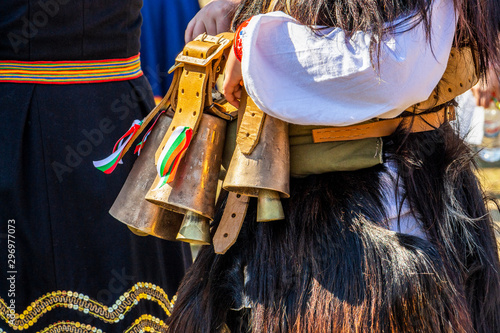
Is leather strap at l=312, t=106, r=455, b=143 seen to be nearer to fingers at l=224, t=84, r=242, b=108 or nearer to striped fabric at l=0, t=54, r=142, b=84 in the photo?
fingers at l=224, t=84, r=242, b=108

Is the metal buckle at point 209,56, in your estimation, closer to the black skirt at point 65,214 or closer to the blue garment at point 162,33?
the black skirt at point 65,214

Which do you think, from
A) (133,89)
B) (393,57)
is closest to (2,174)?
(133,89)

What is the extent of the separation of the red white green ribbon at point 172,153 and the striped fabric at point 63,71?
1.70 feet

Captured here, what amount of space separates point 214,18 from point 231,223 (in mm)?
432

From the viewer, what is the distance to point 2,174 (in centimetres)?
140

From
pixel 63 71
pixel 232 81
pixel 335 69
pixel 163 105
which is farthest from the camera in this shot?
pixel 63 71

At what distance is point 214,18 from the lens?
48.5 inches

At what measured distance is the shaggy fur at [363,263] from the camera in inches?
38.8

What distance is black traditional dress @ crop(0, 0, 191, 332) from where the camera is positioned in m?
1.41

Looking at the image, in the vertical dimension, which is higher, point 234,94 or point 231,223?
point 234,94

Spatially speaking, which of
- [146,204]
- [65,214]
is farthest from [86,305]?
[146,204]

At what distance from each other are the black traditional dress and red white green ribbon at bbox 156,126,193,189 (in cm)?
49

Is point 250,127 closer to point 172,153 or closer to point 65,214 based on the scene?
point 172,153

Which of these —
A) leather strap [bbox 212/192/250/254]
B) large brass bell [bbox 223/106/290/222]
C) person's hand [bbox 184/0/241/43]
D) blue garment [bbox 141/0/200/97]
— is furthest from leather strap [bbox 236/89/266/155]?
blue garment [bbox 141/0/200/97]
